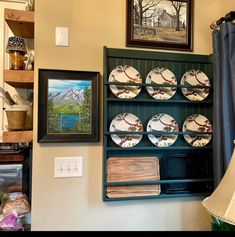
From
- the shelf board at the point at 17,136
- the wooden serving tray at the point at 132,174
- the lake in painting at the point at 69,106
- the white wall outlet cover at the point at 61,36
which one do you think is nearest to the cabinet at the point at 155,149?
the wooden serving tray at the point at 132,174

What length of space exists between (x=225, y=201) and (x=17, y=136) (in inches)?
43.5

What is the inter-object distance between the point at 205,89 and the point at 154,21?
0.53 metres

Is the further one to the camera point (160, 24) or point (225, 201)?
point (160, 24)

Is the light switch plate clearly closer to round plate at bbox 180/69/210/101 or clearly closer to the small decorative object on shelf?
the small decorative object on shelf

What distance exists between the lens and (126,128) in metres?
1.51

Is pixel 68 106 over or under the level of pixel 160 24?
under

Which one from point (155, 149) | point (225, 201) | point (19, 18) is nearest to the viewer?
point (225, 201)

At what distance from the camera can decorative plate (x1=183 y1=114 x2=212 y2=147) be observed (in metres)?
1.59

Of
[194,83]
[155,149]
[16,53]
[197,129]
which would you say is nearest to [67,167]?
[155,149]

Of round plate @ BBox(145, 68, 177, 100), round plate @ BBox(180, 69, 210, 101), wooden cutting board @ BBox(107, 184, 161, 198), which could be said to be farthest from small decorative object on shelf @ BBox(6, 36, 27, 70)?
round plate @ BBox(180, 69, 210, 101)

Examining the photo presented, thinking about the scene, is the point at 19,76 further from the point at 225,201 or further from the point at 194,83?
the point at 225,201

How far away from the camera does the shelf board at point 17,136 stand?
1.42m

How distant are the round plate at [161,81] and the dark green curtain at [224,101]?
0.27 m

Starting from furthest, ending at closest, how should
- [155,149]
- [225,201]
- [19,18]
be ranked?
[155,149] → [19,18] → [225,201]
